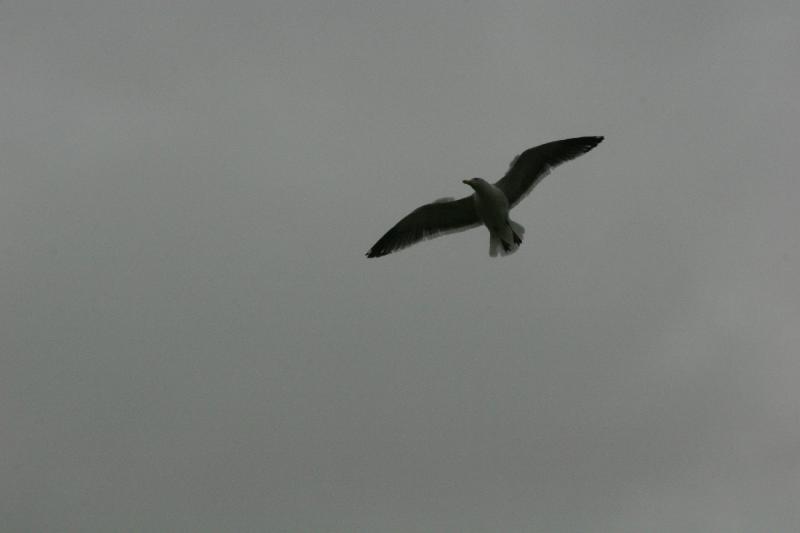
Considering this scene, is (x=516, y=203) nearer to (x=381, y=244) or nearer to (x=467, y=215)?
(x=467, y=215)

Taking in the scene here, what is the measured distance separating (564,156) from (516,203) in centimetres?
110

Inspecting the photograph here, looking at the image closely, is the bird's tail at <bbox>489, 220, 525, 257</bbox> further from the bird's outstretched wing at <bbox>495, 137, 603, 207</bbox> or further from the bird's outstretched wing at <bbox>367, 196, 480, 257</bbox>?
the bird's outstretched wing at <bbox>367, 196, 480, 257</bbox>

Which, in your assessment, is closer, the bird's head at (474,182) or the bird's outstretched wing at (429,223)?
the bird's head at (474,182)

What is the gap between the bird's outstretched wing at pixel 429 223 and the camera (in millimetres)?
24500

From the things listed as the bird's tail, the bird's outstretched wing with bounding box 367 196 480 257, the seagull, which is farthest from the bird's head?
the bird's tail

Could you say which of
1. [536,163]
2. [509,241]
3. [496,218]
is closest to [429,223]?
[496,218]

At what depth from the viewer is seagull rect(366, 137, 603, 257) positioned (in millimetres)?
23734

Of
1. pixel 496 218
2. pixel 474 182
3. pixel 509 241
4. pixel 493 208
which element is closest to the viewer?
pixel 474 182

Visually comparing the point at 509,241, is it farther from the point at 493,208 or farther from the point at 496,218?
the point at 493,208

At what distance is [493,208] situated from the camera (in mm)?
23656

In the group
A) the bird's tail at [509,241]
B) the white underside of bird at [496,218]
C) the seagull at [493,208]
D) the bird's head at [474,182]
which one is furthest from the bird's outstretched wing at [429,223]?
the bird's tail at [509,241]

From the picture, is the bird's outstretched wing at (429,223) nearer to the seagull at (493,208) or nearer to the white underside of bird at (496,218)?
the seagull at (493,208)

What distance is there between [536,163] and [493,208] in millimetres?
1238

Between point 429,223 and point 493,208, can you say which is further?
point 429,223
